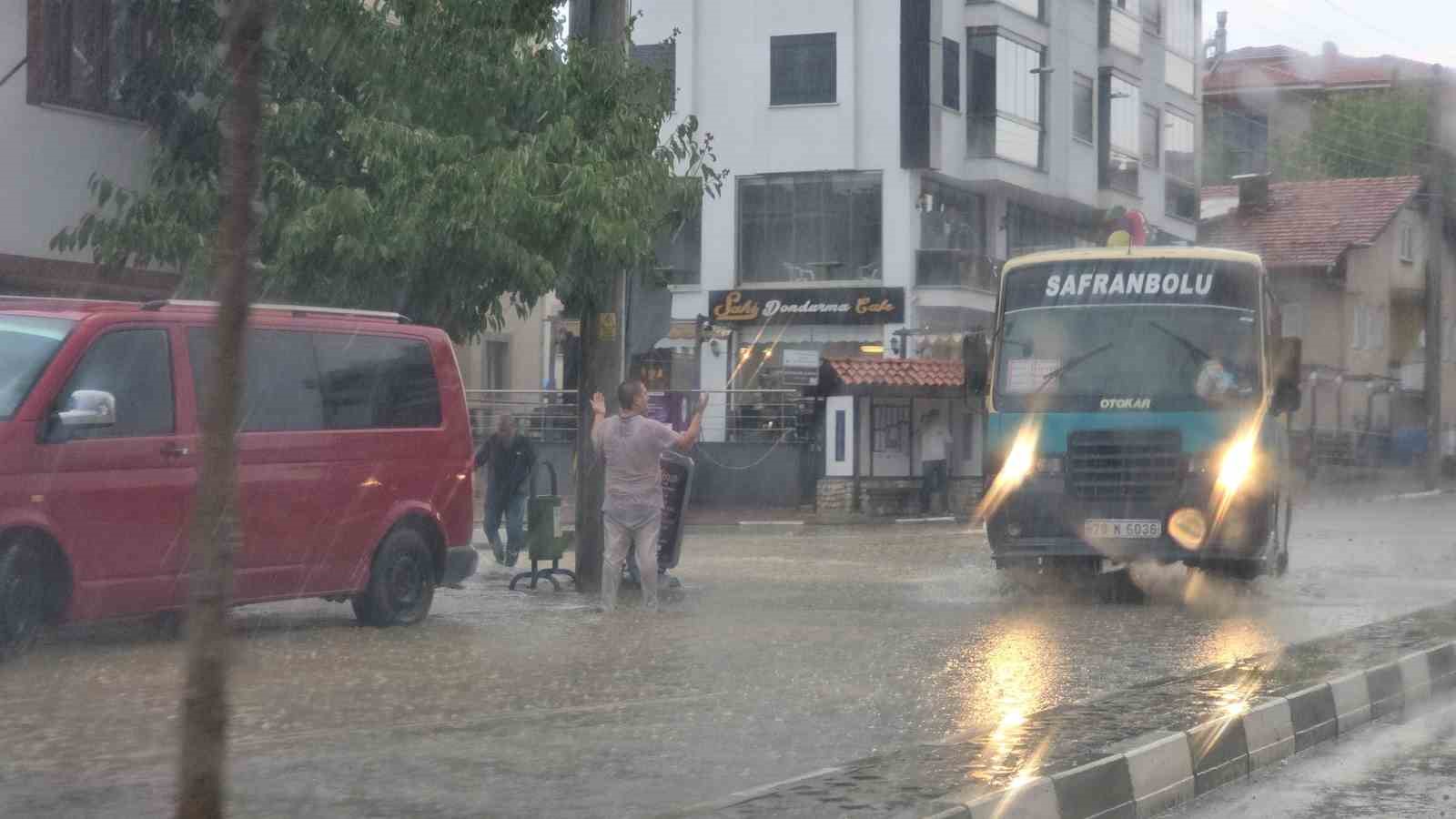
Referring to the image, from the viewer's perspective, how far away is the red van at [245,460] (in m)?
11.3

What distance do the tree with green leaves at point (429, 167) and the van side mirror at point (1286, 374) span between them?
507cm

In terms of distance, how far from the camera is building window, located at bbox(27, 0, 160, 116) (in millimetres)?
17500

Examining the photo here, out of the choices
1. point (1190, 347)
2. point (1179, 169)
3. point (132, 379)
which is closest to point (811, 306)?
point (1179, 169)

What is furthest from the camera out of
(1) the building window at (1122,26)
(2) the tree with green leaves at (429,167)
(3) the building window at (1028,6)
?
(1) the building window at (1122,26)

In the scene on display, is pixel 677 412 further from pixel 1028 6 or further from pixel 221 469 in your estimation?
pixel 221 469

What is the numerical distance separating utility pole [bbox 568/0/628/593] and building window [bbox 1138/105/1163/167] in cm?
3529

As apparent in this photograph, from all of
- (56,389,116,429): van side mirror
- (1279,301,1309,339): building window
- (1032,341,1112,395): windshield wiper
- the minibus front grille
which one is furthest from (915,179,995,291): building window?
(56,389,116,429): van side mirror

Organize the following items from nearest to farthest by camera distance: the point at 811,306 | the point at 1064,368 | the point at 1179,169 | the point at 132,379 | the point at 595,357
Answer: the point at 132,379, the point at 595,357, the point at 1064,368, the point at 811,306, the point at 1179,169

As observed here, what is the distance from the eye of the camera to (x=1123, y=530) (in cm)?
1664

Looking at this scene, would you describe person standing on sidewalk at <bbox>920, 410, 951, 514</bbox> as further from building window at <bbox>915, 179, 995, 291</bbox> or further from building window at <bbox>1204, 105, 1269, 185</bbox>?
building window at <bbox>1204, 105, 1269, 185</bbox>

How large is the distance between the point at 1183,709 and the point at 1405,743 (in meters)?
1.04

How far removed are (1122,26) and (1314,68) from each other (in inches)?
1467

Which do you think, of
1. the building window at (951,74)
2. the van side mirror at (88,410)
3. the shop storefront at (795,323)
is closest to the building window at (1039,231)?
the building window at (951,74)

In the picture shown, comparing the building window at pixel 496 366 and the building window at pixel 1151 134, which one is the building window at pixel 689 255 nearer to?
the building window at pixel 496 366
